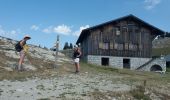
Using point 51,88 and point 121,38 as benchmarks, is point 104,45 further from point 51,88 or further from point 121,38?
point 51,88

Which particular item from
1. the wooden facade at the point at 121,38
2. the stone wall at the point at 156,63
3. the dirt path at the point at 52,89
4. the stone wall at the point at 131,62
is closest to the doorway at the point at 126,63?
the stone wall at the point at 131,62

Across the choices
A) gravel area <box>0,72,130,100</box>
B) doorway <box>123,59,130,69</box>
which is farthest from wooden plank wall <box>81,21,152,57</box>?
gravel area <box>0,72,130,100</box>

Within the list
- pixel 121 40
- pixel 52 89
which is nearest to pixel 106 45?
pixel 121 40

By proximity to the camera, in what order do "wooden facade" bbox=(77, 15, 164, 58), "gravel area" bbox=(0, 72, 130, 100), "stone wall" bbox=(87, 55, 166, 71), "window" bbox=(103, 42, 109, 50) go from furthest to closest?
"window" bbox=(103, 42, 109, 50)
"wooden facade" bbox=(77, 15, 164, 58)
"stone wall" bbox=(87, 55, 166, 71)
"gravel area" bbox=(0, 72, 130, 100)

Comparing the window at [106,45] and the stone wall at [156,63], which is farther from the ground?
the window at [106,45]

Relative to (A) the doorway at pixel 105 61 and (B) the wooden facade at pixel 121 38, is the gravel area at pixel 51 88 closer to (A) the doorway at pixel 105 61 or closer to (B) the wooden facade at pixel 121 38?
(B) the wooden facade at pixel 121 38

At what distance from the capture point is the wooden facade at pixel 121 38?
49.8 m

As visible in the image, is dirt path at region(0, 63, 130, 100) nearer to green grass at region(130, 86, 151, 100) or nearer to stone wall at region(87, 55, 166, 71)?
green grass at region(130, 86, 151, 100)

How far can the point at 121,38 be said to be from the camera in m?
50.7

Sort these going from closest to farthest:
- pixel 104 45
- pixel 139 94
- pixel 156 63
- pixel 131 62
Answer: pixel 139 94, pixel 104 45, pixel 131 62, pixel 156 63

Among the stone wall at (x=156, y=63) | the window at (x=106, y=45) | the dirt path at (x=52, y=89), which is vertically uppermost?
the window at (x=106, y=45)

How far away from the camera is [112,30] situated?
5016 centimetres

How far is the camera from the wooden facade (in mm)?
49750

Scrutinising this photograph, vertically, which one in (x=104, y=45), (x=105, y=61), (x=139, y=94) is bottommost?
(x=139, y=94)
